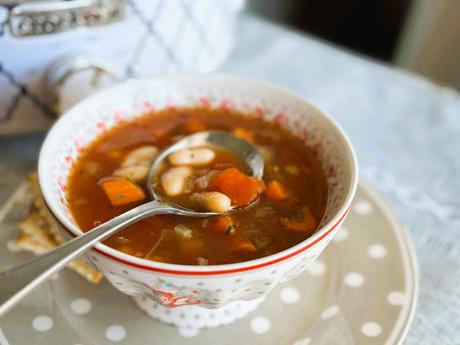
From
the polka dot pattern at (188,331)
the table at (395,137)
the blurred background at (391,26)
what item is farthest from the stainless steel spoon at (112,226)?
the blurred background at (391,26)

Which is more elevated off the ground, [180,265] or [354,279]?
[180,265]

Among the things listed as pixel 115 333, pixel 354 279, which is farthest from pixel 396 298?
pixel 115 333

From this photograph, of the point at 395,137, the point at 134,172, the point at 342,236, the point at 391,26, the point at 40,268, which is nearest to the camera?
the point at 40,268

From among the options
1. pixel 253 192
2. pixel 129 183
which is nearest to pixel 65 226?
pixel 129 183

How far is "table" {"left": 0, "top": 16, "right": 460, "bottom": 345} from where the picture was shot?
2.94ft

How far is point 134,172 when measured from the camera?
0.83 m

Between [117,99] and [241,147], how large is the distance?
0.22 m

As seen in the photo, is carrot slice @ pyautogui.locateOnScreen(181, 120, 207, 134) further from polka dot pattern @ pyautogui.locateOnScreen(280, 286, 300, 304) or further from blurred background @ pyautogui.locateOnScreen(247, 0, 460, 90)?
blurred background @ pyautogui.locateOnScreen(247, 0, 460, 90)

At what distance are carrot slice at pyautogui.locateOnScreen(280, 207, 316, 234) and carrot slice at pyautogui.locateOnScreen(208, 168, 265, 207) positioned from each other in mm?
61

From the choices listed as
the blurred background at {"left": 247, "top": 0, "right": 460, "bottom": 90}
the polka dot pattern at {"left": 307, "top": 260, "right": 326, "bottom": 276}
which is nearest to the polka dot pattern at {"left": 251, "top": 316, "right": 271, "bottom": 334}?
the polka dot pattern at {"left": 307, "top": 260, "right": 326, "bottom": 276}

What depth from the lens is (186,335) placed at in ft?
2.52

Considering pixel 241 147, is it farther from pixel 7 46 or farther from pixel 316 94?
pixel 316 94

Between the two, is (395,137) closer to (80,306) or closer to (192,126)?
(192,126)

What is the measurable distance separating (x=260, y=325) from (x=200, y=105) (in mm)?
397
